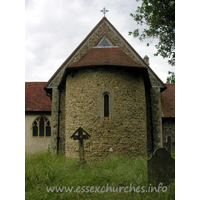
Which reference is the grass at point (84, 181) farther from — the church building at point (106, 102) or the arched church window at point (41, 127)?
the arched church window at point (41, 127)

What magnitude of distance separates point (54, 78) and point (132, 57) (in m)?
4.75

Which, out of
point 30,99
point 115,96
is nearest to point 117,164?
A: point 115,96

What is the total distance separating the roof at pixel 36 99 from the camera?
16.8 m

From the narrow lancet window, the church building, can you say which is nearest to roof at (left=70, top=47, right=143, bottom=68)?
the church building

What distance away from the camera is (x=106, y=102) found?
10570 millimetres

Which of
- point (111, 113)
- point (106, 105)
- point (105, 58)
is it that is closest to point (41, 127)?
point (106, 105)

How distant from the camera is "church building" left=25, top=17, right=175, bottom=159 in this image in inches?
405

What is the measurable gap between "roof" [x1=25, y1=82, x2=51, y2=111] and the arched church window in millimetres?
808

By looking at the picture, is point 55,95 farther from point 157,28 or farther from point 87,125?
point 157,28

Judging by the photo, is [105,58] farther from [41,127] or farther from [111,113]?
[41,127]

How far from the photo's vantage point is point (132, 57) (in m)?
13.0

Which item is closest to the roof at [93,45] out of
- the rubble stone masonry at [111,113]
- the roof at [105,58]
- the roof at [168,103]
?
the roof at [105,58]

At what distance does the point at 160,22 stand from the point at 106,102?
412 centimetres

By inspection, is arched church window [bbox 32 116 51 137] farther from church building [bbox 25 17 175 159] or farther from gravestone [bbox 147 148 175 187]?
gravestone [bbox 147 148 175 187]
